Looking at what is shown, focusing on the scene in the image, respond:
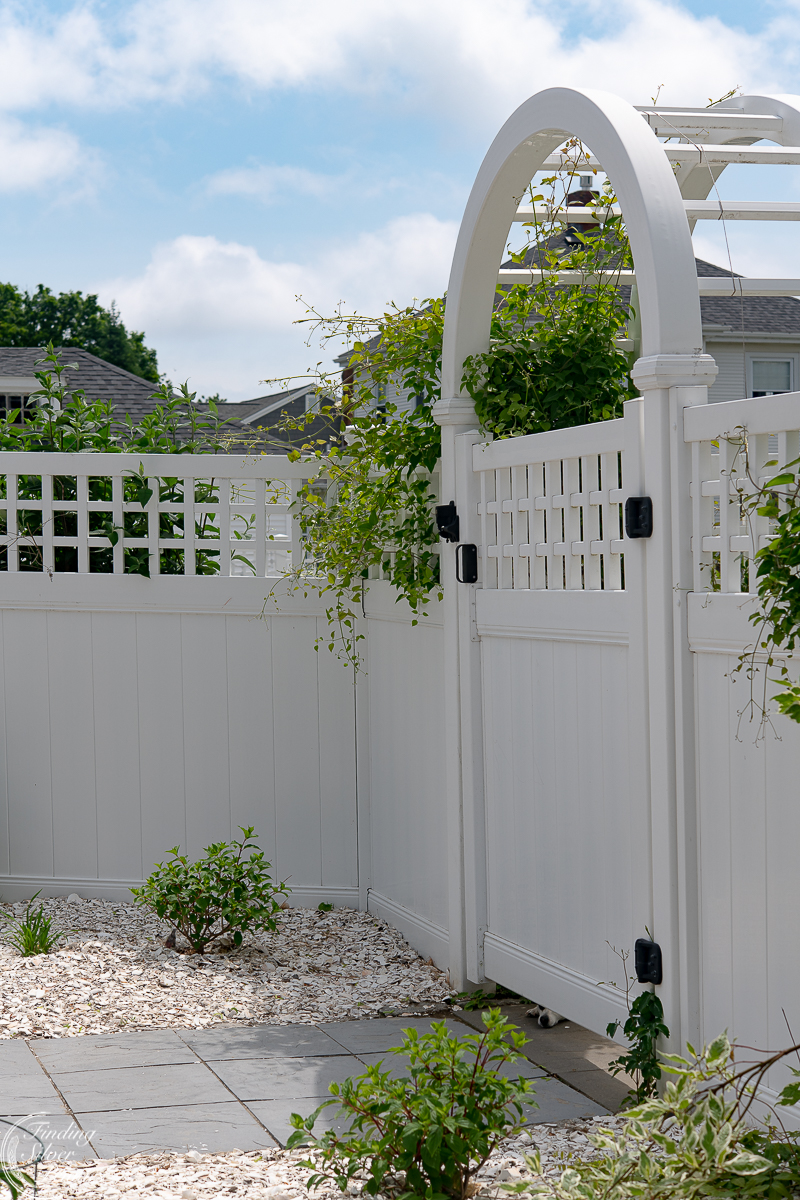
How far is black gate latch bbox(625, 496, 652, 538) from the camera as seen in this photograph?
2977 mm

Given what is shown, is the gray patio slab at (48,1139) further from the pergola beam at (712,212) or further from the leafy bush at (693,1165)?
the pergola beam at (712,212)

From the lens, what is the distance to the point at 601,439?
3.23m

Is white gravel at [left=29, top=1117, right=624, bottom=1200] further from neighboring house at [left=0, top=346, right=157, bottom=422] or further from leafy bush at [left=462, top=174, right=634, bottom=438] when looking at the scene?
neighboring house at [left=0, top=346, right=157, bottom=422]

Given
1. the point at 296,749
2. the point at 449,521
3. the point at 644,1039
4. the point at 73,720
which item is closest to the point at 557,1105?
the point at 644,1039

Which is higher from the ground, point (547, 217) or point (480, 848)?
point (547, 217)

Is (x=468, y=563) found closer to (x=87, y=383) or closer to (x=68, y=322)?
(x=87, y=383)

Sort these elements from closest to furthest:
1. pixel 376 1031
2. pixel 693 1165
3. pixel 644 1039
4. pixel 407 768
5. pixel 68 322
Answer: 1. pixel 693 1165
2. pixel 644 1039
3. pixel 376 1031
4. pixel 407 768
5. pixel 68 322

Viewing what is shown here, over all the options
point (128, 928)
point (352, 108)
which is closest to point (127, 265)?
point (352, 108)

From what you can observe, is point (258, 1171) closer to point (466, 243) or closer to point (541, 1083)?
point (541, 1083)

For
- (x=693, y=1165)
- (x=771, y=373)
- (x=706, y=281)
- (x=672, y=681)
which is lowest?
(x=693, y=1165)

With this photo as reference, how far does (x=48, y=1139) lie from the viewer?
9.02 feet

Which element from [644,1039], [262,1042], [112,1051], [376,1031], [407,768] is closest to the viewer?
[644,1039]

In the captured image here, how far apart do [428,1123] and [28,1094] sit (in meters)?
1.36

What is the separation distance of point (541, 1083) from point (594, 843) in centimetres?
71
